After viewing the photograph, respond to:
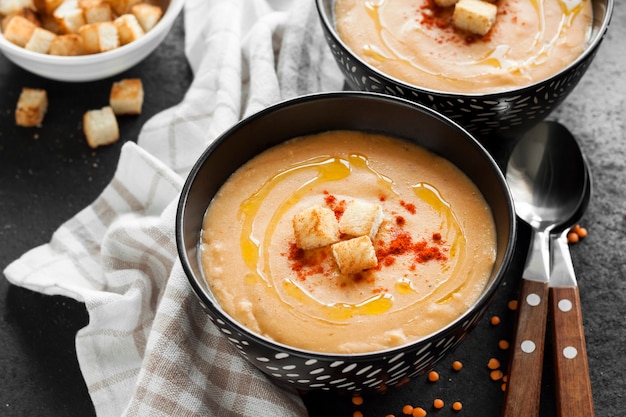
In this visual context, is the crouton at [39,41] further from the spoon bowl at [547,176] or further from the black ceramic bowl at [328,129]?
the spoon bowl at [547,176]

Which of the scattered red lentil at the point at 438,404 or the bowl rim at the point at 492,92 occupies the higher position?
the bowl rim at the point at 492,92

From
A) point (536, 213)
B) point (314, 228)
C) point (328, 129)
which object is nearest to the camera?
point (314, 228)

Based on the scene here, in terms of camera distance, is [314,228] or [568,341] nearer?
[314,228]

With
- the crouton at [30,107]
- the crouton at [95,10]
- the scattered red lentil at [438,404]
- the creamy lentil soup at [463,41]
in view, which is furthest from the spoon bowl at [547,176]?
the crouton at [30,107]

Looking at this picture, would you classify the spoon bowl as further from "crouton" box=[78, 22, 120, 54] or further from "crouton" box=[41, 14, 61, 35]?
"crouton" box=[41, 14, 61, 35]

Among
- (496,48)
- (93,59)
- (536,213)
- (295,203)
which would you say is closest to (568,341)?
(536,213)

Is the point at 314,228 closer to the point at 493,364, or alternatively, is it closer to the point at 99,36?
the point at 493,364
